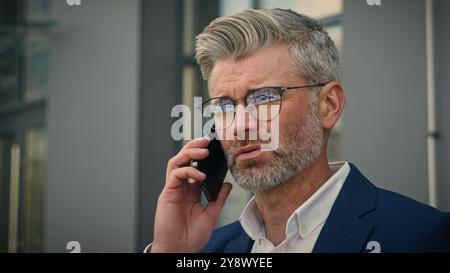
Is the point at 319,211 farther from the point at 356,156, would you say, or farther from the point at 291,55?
the point at 291,55

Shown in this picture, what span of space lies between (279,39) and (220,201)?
1.90ft

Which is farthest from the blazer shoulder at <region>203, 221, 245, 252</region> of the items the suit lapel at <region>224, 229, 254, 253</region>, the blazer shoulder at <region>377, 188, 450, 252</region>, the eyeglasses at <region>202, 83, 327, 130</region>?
the blazer shoulder at <region>377, 188, 450, 252</region>

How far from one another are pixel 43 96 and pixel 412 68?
1324mm

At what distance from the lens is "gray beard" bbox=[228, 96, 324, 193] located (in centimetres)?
221

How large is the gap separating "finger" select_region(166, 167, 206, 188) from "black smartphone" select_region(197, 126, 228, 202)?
0.08 ft

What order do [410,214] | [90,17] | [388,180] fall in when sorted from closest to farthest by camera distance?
1. [410,214]
2. [388,180]
3. [90,17]

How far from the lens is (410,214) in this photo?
2127mm

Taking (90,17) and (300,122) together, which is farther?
(90,17)

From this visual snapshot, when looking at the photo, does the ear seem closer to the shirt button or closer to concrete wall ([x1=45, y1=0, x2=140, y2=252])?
the shirt button

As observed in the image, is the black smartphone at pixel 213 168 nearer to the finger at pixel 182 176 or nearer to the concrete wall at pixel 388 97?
the finger at pixel 182 176

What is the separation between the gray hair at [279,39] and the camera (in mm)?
2180

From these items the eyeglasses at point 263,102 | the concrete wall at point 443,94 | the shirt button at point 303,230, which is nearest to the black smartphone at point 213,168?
the eyeglasses at point 263,102

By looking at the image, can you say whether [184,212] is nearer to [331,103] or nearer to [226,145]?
[226,145]

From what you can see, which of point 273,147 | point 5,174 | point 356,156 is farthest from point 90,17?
point 356,156
